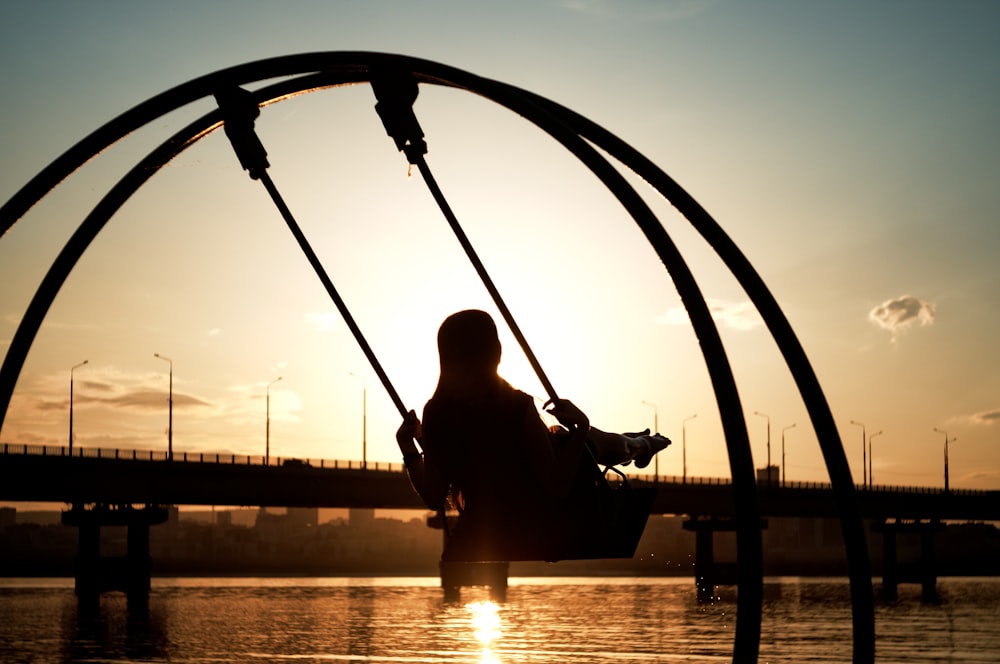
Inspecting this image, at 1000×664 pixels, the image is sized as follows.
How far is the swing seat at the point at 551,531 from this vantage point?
24.8 feet

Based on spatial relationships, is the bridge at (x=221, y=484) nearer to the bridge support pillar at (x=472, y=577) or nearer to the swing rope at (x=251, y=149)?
the bridge support pillar at (x=472, y=577)

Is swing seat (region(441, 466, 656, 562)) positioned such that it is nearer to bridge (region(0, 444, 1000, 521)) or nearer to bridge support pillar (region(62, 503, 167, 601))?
bridge (region(0, 444, 1000, 521))

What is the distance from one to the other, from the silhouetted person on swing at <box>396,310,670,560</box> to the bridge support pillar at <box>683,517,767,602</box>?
88805 millimetres

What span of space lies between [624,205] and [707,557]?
317 ft

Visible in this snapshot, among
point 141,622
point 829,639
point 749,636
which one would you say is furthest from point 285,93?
point 141,622

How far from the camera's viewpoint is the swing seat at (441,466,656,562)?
24.8 feet

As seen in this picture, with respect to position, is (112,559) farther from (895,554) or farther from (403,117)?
(403,117)

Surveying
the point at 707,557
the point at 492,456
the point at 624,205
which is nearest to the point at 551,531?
the point at 492,456

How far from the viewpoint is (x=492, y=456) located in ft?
24.4

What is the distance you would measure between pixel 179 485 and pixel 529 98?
201 feet

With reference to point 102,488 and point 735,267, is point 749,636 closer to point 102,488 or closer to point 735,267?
point 735,267

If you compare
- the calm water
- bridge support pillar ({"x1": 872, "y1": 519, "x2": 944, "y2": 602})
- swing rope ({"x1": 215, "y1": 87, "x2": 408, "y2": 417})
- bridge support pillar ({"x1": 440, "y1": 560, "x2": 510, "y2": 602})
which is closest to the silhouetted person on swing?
swing rope ({"x1": 215, "y1": 87, "x2": 408, "y2": 417})

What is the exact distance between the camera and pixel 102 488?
64.4 m

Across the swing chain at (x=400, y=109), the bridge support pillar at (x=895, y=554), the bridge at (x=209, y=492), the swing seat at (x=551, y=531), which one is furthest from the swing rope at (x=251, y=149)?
the bridge support pillar at (x=895, y=554)
